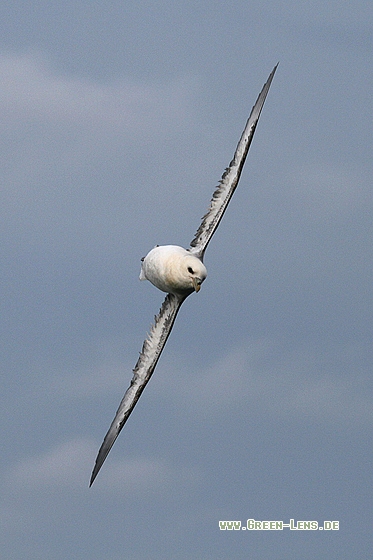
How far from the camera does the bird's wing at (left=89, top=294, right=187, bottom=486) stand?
30375 millimetres

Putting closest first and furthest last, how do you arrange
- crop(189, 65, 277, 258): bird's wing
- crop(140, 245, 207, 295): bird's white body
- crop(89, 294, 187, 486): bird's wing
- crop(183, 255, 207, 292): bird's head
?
crop(183, 255, 207, 292): bird's head
crop(140, 245, 207, 295): bird's white body
crop(189, 65, 277, 258): bird's wing
crop(89, 294, 187, 486): bird's wing

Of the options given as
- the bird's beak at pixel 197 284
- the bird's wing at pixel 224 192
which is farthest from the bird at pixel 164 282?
the bird's beak at pixel 197 284

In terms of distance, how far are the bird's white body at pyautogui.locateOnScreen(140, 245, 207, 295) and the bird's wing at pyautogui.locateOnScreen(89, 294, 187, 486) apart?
0.98m

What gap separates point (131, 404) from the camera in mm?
30391

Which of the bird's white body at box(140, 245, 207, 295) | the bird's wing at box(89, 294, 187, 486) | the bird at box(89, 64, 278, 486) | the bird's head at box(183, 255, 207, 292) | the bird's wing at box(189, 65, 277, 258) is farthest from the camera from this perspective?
the bird's wing at box(89, 294, 187, 486)

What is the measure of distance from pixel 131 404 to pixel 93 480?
224 centimetres

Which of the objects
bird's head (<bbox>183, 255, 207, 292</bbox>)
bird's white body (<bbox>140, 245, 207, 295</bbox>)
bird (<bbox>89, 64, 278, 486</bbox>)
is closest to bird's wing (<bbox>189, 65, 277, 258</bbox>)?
bird (<bbox>89, 64, 278, 486</bbox>)

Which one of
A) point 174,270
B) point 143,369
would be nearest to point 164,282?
point 174,270

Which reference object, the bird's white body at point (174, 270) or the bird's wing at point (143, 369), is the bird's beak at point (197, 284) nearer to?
the bird's white body at point (174, 270)

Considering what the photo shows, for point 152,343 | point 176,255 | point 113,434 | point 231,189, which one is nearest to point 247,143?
point 231,189

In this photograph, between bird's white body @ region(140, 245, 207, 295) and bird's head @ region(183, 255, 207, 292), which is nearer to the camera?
bird's head @ region(183, 255, 207, 292)

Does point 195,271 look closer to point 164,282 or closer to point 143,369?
point 164,282

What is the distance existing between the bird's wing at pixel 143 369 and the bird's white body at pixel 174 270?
38.7 inches

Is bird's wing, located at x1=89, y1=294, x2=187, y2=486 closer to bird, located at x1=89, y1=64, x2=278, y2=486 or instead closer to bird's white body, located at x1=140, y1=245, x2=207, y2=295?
bird, located at x1=89, y1=64, x2=278, y2=486
